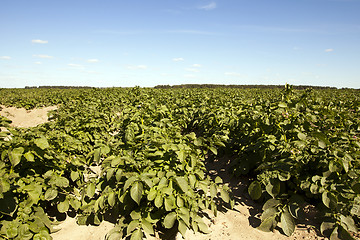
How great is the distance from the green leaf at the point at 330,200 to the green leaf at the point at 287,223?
43 cm

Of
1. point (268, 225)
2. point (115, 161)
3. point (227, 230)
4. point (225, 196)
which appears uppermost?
point (115, 161)

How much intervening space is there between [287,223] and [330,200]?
1.75 feet

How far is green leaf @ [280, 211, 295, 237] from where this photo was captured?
2.45 m

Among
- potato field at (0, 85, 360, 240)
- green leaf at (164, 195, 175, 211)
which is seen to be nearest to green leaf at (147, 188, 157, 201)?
potato field at (0, 85, 360, 240)

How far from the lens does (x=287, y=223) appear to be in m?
2.50

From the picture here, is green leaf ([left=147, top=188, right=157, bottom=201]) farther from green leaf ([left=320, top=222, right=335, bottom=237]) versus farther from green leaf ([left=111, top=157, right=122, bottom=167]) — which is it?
green leaf ([left=320, top=222, right=335, bottom=237])

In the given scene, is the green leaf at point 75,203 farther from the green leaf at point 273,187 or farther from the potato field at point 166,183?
the green leaf at point 273,187

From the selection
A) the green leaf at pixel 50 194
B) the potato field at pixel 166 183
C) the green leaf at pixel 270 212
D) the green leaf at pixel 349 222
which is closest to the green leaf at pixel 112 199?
the potato field at pixel 166 183

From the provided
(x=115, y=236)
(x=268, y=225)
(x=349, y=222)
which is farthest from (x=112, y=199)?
(x=349, y=222)

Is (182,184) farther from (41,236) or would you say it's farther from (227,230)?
(41,236)

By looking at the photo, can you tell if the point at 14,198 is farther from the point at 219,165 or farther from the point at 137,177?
the point at 219,165

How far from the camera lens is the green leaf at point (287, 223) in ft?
8.05

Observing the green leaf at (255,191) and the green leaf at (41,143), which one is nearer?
the green leaf at (41,143)

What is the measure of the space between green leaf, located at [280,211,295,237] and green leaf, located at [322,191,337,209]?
1.41ft
